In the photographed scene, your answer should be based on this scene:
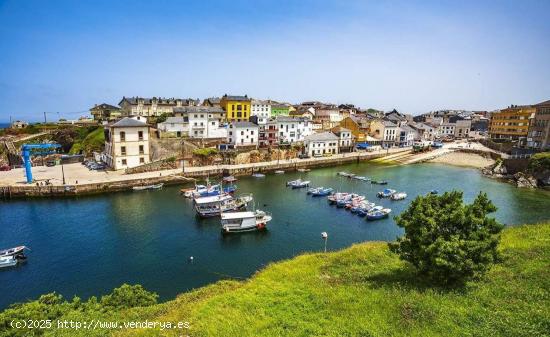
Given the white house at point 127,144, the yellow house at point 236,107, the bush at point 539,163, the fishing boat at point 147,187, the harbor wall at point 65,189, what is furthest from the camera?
the yellow house at point 236,107

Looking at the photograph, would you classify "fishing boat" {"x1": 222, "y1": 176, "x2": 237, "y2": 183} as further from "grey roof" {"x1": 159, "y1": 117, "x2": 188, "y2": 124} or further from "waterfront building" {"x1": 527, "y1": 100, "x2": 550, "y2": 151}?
"waterfront building" {"x1": 527, "y1": 100, "x2": 550, "y2": 151}

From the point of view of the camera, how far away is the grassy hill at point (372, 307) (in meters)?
12.8

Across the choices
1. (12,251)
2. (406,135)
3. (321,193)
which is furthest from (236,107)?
(12,251)

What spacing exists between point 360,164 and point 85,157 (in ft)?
237

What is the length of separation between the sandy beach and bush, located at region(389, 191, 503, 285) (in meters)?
78.4

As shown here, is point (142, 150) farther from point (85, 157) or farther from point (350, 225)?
point (350, 225)

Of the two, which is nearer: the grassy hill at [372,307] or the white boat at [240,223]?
the grassy hill at [372,307]

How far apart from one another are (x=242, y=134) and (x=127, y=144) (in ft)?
92.4

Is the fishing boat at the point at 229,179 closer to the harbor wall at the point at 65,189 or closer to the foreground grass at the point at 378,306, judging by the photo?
the harbor wall at the point at 65,189

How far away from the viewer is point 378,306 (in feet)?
47.4

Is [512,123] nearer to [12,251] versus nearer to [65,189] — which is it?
[65,189]

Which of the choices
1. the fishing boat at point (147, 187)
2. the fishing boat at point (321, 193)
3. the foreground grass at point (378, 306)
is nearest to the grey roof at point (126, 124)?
the fishing boat at point (147, 187)

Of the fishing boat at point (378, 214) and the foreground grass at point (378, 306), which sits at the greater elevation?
the foreground grass at point (378, 306)

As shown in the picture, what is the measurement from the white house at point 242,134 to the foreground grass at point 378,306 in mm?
61715
